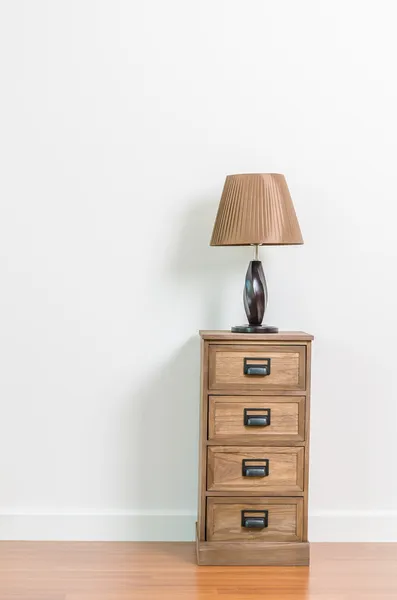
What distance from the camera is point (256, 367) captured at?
298 cm

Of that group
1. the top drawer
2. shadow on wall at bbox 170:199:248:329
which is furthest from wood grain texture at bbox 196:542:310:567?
shadow on wall at bbox 170:199:248:329

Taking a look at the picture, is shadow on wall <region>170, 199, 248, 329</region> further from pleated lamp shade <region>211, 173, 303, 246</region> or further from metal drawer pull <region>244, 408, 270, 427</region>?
metal drawer pull <region>244, 408, 270, 427</region>

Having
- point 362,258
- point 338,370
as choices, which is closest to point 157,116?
point 362,258

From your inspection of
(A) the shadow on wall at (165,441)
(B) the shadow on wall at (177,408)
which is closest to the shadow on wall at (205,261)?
(B) the shadow on wall at (177,408)

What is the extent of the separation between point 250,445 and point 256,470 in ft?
0.30

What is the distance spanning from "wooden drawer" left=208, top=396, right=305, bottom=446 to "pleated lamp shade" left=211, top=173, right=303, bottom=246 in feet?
1.86

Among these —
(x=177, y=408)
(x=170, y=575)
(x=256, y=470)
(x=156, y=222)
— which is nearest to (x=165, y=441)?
(x=177, y=408)

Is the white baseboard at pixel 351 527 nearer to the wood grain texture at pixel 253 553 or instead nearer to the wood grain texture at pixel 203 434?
the wood grain texture at pixel 253 553

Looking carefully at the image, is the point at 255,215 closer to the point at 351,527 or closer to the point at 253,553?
the point at 253,553

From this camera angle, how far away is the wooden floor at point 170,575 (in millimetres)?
2689

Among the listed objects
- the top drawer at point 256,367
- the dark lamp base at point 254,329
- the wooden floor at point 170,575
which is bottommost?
the wooden floor at point 170,575

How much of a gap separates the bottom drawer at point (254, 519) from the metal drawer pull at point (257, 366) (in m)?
0.46

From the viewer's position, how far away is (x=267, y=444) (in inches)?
118

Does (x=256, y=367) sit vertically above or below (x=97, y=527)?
above
